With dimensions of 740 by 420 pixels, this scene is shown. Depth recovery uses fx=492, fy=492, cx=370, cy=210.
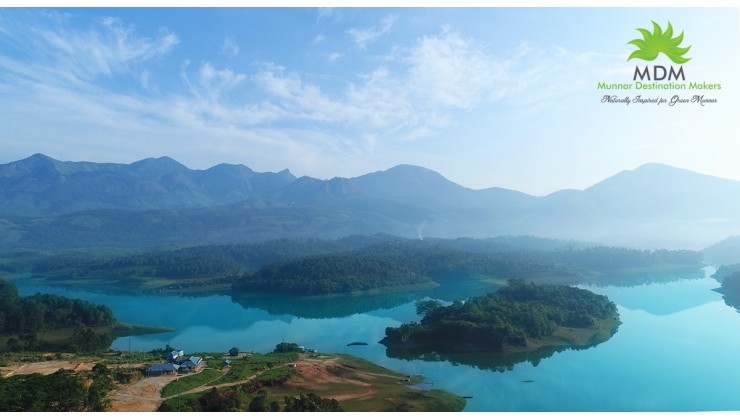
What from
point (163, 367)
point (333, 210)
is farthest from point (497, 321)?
point (333, 210)

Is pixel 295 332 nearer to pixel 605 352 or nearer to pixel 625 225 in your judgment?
pixel 605 352

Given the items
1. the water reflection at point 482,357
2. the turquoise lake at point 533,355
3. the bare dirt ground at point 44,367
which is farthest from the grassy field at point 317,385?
the bare dirt ground at point 44,367

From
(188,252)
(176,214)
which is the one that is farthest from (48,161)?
(188,252)

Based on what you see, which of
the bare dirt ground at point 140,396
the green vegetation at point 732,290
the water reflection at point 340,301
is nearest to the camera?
A: the bare dirt ground at point 140,396

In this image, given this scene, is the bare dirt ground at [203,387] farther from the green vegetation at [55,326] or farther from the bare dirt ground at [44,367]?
the green vegetation at [55,326]

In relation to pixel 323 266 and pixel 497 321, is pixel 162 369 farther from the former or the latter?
pixel 323 266

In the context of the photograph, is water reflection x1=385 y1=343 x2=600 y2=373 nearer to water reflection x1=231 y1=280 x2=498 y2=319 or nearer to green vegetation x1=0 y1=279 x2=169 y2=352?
water reflection x1=231 y1=280 x2=498 y2=319
